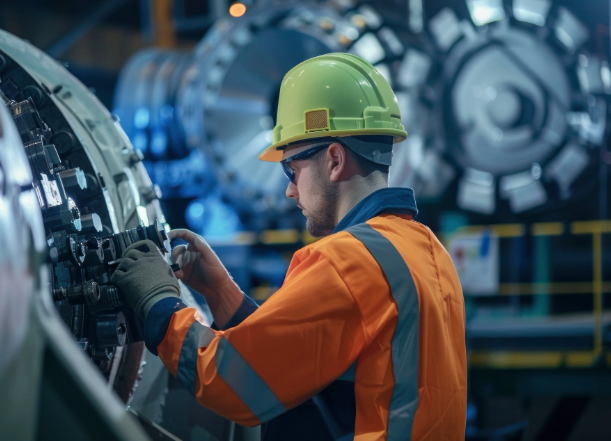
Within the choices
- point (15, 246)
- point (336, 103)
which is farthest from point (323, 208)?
point (15, 246)

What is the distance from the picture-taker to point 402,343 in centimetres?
128

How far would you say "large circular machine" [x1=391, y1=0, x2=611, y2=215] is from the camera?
421 cm

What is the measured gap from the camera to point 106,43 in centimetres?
968

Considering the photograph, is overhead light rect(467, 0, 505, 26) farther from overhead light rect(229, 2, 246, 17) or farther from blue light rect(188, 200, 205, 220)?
blue light rect(188, 200, 205, 220)

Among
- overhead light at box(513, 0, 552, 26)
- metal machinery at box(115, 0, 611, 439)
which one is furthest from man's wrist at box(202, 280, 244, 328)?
overhead light at box(513, 0, 552, 26)

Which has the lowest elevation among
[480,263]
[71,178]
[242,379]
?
[480,263]

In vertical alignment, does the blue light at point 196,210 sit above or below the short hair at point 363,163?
below

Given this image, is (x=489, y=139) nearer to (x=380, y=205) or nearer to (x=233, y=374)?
(x=380, y=205)

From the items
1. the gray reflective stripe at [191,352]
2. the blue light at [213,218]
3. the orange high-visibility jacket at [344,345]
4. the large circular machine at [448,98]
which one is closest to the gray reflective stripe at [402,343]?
the orange high-visibility jacket at [344,345]

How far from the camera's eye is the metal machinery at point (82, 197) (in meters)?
1.32

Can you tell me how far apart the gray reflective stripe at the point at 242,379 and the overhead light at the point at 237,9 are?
161 inches

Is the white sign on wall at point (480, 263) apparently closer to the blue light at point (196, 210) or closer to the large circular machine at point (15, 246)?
the blue light at point (196, 210)

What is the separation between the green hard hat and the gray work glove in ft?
1.34

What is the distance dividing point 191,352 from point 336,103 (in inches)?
25.0
